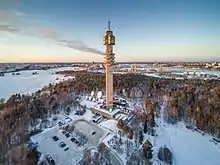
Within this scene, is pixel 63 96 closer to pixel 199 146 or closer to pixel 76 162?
pixel 76 162

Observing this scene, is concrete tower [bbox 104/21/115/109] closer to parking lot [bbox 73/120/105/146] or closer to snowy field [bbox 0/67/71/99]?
parking lot [bbox 73/120/105/146]

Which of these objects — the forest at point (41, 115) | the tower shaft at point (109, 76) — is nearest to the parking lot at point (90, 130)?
the tower shaft at point (109, 76)

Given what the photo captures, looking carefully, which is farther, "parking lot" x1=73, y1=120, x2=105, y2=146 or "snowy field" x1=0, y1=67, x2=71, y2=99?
"snowy field" x1=0, y1=67, x2=71, y2=99

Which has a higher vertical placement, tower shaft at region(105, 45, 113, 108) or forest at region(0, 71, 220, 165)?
tower shaft at region(105, 45, 113, 108)

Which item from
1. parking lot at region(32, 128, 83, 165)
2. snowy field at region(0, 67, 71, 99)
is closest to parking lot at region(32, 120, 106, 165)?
parking lot at region(32, 128, 83, 165)

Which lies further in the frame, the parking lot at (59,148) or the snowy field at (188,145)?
the snowy field at (188,145)

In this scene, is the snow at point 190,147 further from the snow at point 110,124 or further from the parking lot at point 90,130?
the parking lot at point 90,130

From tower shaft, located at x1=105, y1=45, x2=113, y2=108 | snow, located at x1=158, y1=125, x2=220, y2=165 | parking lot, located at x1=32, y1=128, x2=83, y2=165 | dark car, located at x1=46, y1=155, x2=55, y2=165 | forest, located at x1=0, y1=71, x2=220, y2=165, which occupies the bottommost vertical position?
snow, located at x1=158, y1=125, x2=220, y2=165

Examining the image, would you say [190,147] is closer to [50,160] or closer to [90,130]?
[90,130]

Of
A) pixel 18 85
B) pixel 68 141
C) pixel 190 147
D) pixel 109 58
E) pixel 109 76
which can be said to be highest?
pixel 109 58

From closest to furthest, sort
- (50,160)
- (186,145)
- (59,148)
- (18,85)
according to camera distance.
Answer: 1. (50,160)
2. (59,148)
3. (186,145)
4. (18,85)

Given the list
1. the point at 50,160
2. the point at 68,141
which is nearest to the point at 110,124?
the point at 68,141

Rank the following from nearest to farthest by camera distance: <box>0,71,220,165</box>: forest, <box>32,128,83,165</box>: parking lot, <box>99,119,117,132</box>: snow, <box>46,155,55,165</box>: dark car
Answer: <box>0,71,220,165</box>: forest → <box>46,155,55,165</box>: dark car → <box>32,128,83,165</box>: parking lot → <box>99,119,117,132</box>: snow
